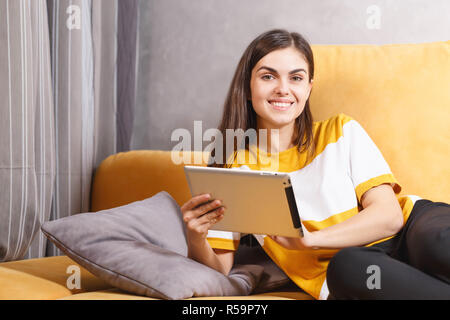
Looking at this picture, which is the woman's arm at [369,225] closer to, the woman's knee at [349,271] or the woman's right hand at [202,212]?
the woman's knee at [349,271]

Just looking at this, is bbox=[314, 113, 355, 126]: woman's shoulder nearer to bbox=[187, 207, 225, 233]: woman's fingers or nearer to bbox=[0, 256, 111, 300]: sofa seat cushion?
bbox=[187, 207, 225, 233]: woman's fingers

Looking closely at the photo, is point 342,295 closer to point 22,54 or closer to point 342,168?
point 342,168

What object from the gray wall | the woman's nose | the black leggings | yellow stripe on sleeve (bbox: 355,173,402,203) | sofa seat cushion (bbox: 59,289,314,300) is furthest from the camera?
the gray wall

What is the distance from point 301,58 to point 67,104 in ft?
2.55

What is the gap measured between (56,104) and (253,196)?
2.99ft

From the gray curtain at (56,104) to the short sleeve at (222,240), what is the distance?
0.54m

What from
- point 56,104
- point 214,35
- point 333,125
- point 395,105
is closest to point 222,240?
point 333,125

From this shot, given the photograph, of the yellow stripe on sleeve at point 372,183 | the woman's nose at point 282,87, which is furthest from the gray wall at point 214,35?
the yellow stripe on sleeve at point 372,183

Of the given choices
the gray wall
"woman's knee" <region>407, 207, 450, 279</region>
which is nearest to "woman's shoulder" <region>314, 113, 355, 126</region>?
"woman's knee" <region>407, 207, 450, 279</region>

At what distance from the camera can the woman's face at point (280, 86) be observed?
3.94 ft

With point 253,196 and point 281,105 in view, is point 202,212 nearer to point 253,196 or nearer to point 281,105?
point 253,196

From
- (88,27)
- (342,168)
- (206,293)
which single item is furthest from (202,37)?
(206,293)

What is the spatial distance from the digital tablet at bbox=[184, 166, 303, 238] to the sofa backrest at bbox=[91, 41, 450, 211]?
0.50 metres

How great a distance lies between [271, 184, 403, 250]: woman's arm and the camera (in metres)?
0.97
